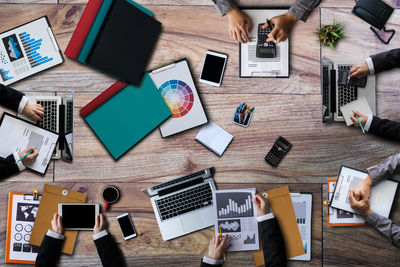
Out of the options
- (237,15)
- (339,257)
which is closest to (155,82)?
(237,15)

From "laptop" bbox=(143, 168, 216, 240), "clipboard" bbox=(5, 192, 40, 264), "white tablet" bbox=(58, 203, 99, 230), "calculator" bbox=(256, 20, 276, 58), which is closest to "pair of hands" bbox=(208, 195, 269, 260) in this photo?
"laptop" bbox=(143, 168, 216, 240)

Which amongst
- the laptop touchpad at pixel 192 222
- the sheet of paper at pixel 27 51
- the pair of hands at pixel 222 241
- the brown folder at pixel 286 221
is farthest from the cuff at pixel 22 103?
the brown folder at pixel 286 221

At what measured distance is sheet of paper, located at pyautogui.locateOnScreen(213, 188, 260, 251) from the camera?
2.52 m

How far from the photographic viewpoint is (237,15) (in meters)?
2.49

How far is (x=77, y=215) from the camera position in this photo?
8.35ft

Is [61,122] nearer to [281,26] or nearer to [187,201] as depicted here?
[187,201]

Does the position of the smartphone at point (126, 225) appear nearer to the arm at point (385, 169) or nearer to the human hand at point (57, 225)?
the human hand at point (57, 225)

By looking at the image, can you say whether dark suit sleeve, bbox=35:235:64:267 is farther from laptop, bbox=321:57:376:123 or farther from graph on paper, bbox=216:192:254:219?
laptop, bbox=321:57:376:123

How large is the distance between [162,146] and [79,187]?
543 millimetres

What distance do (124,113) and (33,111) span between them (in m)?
0.52

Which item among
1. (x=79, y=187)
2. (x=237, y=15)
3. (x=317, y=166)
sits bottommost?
(x=79, y=187)

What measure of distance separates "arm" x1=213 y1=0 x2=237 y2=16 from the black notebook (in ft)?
1.17

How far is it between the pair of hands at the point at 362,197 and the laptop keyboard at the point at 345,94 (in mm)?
421

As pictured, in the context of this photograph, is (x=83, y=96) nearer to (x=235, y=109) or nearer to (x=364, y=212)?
(x=235, y=109)
